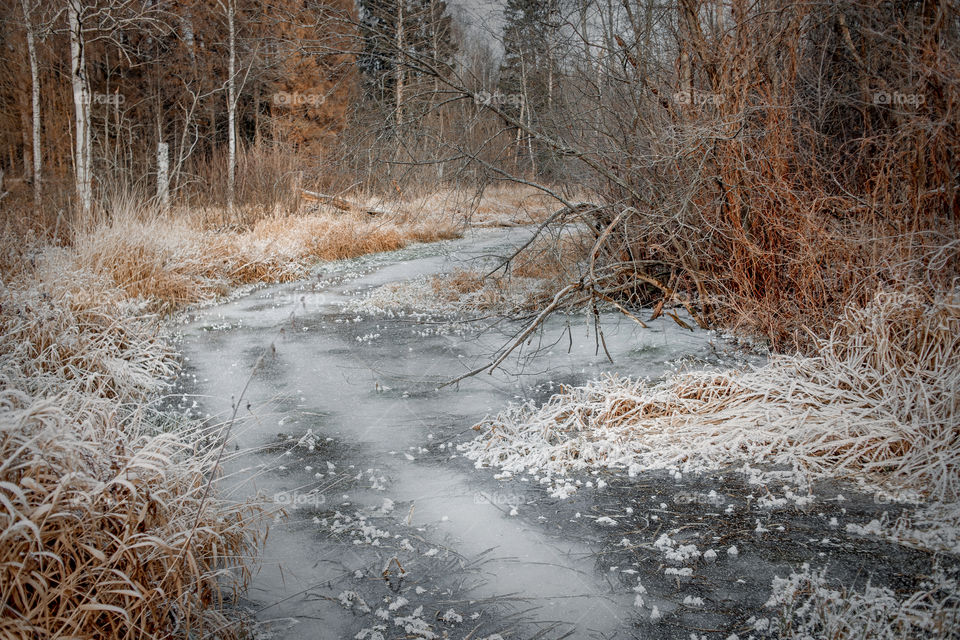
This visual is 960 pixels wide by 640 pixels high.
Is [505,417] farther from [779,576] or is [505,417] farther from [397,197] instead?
[397,197]

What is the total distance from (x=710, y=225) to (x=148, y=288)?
629 cm

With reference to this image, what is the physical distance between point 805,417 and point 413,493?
2.29m

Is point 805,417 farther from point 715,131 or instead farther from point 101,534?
point 101,534

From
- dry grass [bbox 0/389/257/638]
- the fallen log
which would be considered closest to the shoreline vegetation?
dry grass [bbox 0/389/257/638]

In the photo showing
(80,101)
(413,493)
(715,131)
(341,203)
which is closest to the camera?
(413,493)

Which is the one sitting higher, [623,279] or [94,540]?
[623,279]

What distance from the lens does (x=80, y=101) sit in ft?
26.3

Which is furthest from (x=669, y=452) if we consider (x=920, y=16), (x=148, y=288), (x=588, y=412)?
(x=148, y=288)

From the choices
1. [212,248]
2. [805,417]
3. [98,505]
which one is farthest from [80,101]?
[805,417]

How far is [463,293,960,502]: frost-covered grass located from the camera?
316 cm

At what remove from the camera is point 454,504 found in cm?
319

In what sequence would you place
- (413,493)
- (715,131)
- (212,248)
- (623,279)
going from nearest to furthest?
(413,493) → (715,131) → (623,279) → (212,248)

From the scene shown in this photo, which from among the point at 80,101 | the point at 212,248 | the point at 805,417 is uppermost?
the point at 80,101

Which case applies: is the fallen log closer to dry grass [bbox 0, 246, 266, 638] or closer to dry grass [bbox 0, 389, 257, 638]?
dry grass [bbox 0, 246, 266, 638]
